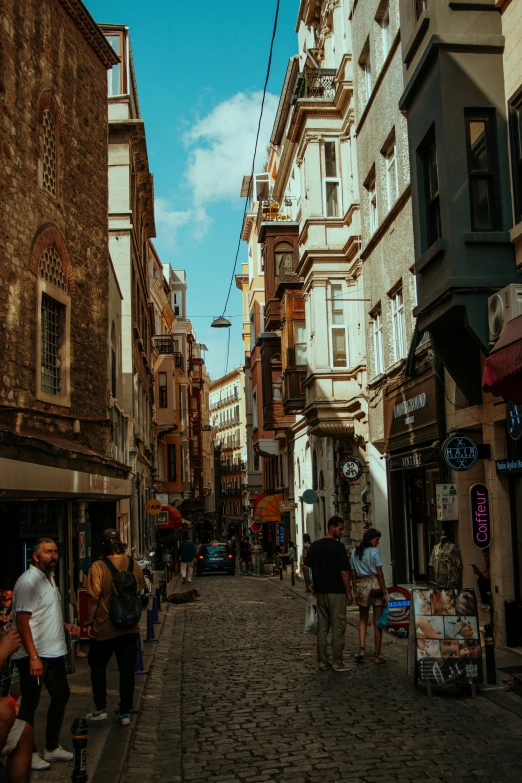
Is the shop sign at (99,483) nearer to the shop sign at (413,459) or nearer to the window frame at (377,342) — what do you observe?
the shop sign at (413,459)

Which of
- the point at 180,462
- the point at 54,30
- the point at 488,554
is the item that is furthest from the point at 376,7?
the point at 180,462

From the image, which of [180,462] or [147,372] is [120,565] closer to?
[147,372]

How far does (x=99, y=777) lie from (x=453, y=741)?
2996mm

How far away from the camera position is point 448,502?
1401cm

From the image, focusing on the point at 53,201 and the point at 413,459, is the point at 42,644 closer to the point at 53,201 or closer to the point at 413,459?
the point at 53,201

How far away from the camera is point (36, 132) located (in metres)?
15.0

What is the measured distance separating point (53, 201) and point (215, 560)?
24185 mm

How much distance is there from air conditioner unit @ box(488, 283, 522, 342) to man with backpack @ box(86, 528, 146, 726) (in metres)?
5.80

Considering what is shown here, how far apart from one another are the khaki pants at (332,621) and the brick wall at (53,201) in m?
5.72

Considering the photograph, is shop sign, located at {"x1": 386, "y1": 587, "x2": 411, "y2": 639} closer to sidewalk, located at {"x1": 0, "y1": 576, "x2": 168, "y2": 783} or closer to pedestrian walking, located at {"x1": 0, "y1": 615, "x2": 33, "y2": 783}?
sidewalk, located at {"x1": 0, "y1": 576, "x2": 168, "y2": 783}

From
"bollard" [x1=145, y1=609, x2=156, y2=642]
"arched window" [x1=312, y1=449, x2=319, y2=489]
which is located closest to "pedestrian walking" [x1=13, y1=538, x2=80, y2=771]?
"bollard" [x1=145, y1=609, x2=156, y2=642]

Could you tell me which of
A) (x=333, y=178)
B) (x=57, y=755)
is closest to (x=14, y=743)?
(x=57, y=755)

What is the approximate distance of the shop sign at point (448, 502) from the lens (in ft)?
45.9

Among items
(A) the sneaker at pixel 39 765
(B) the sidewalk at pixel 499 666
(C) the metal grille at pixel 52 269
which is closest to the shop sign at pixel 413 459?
(B) the sidewalk at pixel 499 666
